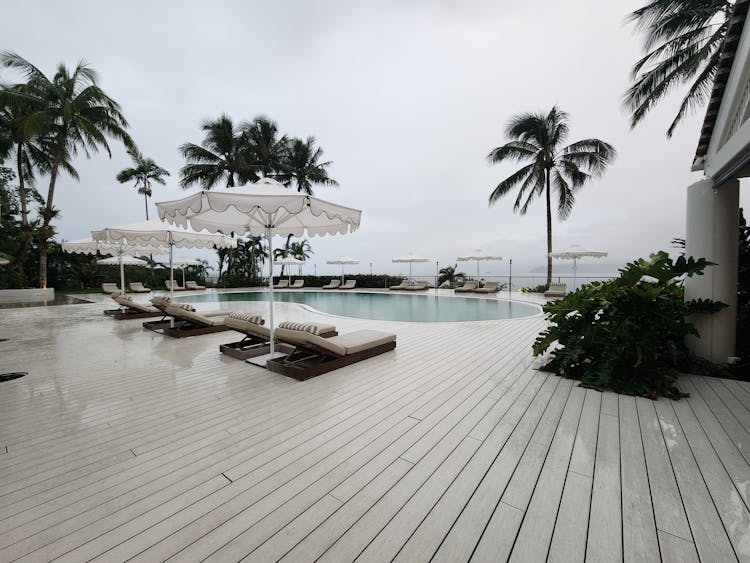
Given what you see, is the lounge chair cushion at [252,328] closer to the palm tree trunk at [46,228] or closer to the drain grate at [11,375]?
the drain grate at [11,375]

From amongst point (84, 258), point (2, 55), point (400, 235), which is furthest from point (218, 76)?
point (400, 235)

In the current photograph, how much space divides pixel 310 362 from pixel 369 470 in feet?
8.03

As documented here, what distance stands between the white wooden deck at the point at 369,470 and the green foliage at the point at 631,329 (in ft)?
0.96

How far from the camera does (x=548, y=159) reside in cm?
1630

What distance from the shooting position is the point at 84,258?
2136 cm

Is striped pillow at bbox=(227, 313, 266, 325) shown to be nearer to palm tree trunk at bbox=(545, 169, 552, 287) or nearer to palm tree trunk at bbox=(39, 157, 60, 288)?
palm tree trunk at bbox=(545, 169, 552, 287)

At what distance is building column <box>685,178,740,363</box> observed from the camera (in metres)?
3.99

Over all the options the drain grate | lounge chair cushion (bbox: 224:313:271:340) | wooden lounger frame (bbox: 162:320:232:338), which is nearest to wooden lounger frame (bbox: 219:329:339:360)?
lounge chair cushion (bbox: 224:313:271:340)

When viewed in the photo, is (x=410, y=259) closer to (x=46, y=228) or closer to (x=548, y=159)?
(x=548, y=159)

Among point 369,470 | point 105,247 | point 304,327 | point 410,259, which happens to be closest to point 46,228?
point 105,247

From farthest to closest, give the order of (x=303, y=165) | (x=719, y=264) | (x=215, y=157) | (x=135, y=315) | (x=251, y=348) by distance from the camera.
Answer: (x=303, y=165) < (x=215, y=157) < (x=135, y=315) < (x=251, y=348) < (x=719, y=264)

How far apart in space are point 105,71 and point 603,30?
2420 centimetres

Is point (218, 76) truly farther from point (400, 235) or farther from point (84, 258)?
point (400, 235)

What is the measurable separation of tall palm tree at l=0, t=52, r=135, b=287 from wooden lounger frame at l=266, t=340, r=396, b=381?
1774 centimetres
